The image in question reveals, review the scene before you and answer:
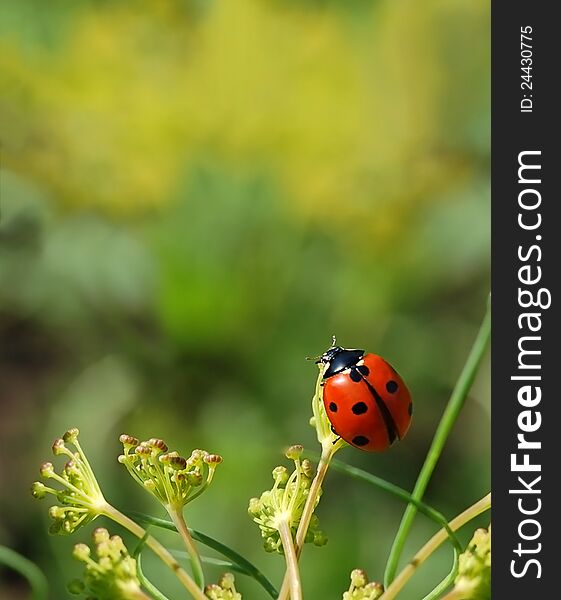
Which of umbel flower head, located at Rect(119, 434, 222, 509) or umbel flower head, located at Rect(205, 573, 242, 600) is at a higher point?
umbel flower head, located at Rect(119, 434, 222, 509)

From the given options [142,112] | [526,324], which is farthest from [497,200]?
[142,112]

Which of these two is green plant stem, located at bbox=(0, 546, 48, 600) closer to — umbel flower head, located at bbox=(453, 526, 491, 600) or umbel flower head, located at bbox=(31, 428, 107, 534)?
umbel flower head, located at bbox=(31, 428, 107, 534)

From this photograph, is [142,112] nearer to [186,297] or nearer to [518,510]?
[186,297]

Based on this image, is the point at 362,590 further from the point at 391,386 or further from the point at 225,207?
the point at 225,207

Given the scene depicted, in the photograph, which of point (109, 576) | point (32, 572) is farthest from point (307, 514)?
point (32, 572)

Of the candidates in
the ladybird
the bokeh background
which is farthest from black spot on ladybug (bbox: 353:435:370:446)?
the bokeh background

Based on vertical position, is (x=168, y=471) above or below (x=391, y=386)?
below
